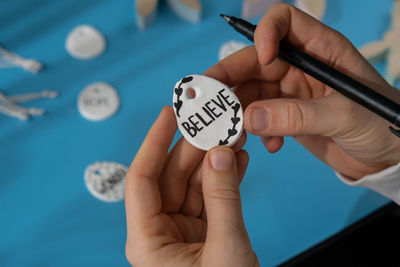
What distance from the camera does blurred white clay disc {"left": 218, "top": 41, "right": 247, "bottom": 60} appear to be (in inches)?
43.1

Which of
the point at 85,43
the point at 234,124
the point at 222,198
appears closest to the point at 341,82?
the point at 234,124

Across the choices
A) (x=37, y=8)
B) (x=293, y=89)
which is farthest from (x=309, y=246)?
(x=37, y=8)

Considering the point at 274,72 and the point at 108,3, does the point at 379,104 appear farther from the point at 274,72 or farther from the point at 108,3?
the point at 108,3

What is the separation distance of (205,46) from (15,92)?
1.98ft

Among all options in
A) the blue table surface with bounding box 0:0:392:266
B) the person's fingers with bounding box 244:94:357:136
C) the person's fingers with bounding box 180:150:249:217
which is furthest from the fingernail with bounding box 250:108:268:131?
the blue table surface with bounding box 0:0:392:266

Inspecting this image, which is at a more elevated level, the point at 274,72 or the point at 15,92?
the point at 15,92

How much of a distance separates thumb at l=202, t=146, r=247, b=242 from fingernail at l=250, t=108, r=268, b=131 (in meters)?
0.08

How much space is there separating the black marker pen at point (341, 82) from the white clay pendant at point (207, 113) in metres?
0.14

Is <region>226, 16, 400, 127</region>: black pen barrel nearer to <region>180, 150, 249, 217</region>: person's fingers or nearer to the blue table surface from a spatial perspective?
<region>180, 150, 249, 217</region>: person's fingers

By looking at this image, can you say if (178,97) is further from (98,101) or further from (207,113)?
(98,101)

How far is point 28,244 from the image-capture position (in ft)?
2.88

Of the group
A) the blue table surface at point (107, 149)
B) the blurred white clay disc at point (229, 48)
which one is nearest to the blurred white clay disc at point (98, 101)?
the blue table surface at point (107, 149)

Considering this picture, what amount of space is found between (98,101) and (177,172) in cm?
43

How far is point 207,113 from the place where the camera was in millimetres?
655
